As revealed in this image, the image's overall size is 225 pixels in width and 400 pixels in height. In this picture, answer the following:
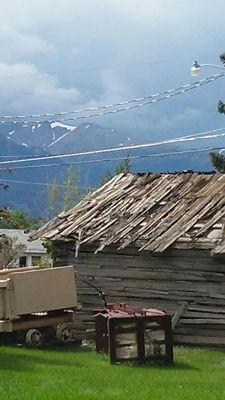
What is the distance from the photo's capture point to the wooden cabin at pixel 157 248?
66.0 ft

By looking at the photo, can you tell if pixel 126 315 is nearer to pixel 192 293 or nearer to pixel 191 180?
pixel 192 293

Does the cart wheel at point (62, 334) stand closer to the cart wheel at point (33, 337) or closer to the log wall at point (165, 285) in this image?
the cart wheel at point (33, 337)

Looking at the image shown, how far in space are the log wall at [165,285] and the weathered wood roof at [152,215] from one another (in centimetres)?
49

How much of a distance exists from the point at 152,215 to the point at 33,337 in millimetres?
5320

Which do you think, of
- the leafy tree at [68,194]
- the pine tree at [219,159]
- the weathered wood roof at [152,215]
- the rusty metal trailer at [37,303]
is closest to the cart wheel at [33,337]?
the rusty metal trailer at [37,303]

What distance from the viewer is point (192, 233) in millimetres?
20203

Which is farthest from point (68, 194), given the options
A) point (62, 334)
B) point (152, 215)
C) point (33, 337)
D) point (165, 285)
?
point (33, 337)

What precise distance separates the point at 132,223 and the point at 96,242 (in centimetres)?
110

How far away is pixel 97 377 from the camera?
13547 mm

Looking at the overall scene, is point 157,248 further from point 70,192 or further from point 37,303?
point 70,192

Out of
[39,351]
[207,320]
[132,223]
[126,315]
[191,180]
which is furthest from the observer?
[191,180]

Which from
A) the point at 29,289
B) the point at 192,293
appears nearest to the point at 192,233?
the point at 192,293

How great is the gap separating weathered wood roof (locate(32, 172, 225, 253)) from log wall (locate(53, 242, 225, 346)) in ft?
1.61

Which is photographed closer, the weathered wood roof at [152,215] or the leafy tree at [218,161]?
the weathered wood roof at [152,215]
